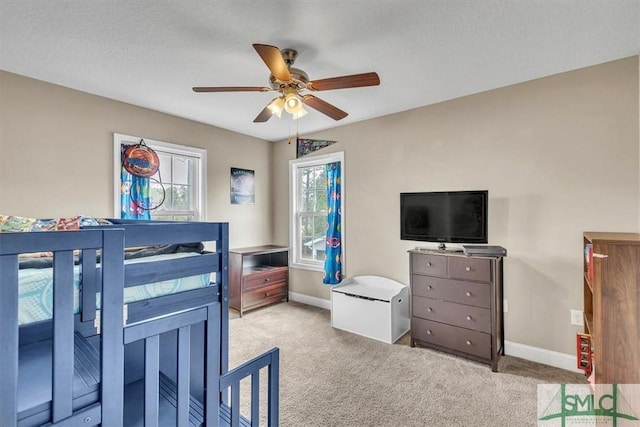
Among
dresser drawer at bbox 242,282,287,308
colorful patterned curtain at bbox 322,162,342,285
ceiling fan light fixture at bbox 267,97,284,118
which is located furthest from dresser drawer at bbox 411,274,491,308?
dresser drawer at bbox 242,282,287,308

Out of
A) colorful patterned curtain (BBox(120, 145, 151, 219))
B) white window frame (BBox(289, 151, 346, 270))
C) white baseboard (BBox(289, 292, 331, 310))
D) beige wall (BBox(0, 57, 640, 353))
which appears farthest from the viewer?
white window frame (BBox(289, 151, 346, 270))

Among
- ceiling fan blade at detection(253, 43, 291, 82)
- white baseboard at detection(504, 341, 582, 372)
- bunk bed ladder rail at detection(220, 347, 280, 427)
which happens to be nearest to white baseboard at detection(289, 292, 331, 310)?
white baseboard at detection(504, 341, 582, 372)

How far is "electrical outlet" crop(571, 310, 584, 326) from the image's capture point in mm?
2270

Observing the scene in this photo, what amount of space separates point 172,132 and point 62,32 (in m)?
1.55

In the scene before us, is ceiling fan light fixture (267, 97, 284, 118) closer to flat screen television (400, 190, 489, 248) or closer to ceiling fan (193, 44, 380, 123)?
ceiling fan (193, 44, 380, 123)

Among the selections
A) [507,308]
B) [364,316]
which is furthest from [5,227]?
[507,308]

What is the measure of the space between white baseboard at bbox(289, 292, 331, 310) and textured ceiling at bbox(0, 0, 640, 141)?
2.68 metres

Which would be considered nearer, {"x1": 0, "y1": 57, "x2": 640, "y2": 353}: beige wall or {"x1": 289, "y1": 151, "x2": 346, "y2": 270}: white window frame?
{"x1": 0, "y1": 57, "x2": 640, "y2": 353}: beige wall

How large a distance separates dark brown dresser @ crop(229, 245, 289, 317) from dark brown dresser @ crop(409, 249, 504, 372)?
77.9 inches

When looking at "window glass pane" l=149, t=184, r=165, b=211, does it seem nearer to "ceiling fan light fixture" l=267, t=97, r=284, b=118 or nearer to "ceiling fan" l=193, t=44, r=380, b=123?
"ceiling fan" l=193, t=44, r=380, b=123

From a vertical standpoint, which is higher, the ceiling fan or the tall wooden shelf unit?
the ceiling fan

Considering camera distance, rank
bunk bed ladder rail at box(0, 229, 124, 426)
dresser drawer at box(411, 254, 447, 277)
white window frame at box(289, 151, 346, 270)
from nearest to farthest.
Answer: bunk bed ladder rail at box(0, 229, 124, 426) < dresser drawer at box(411, 254, 447, 277) < white window frame at box(289, 151, 346, 270)

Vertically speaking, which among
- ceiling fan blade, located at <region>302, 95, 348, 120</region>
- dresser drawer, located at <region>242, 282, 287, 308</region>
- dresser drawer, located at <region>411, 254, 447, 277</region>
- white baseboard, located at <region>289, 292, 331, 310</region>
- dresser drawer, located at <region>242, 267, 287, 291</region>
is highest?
ceiling fan blade, located at <region>302, 95, 348, 120</region>

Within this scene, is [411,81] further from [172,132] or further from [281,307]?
[281,307]
